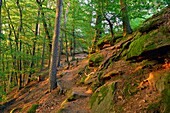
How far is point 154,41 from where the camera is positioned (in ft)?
22.0

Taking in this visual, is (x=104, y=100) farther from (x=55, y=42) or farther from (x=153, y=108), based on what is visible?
(x=55, y=42)

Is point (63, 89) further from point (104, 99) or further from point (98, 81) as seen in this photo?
point (104, 99)

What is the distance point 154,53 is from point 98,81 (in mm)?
2942

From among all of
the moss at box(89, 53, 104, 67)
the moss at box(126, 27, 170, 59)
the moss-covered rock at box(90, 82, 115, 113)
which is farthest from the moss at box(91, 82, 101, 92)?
the moss at box(89, 53, 104, 67)

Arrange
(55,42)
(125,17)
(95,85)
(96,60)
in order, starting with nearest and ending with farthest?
(95,85)
(125,17)
(96,60)
(55,42)

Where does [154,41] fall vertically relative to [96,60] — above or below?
above

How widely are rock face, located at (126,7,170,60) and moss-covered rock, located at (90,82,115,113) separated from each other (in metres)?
1.42

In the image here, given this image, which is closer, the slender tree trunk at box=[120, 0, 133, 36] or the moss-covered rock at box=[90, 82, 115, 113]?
the moss-covered rock at box=[90, 82, 115, 113]

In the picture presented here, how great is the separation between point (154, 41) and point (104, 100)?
254 cm

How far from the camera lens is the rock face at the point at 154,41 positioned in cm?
644

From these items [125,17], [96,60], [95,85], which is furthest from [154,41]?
[96,60]

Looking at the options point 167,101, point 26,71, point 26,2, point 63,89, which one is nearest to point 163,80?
point 167,101

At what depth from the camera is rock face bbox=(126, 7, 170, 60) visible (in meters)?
6.44

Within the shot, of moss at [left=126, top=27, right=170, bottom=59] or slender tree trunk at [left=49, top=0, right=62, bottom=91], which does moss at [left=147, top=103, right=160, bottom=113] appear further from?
slender tree trunk at [left=49, top=0, right=62, bottom=91]
